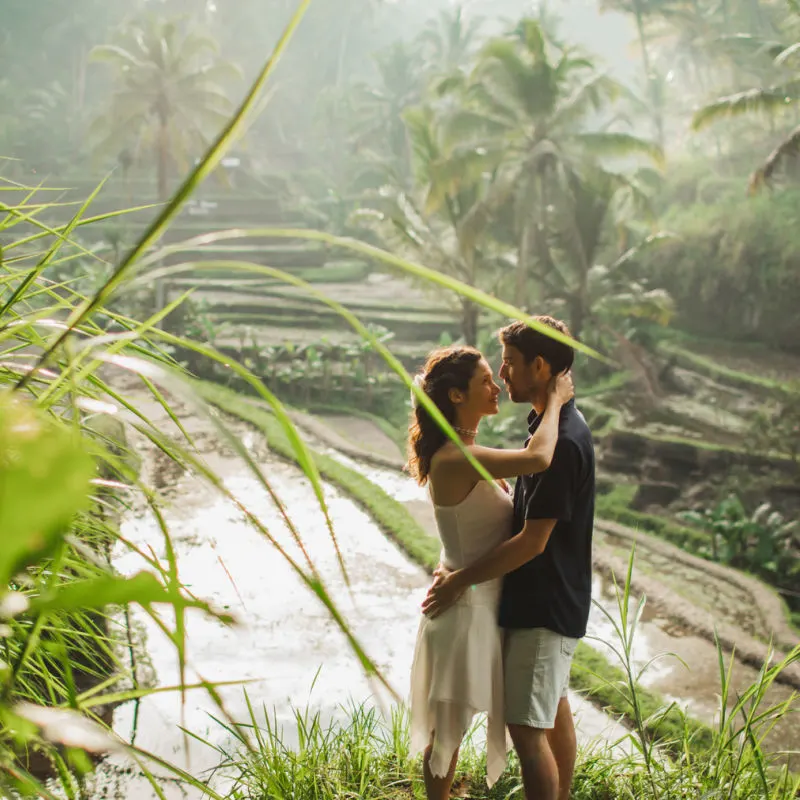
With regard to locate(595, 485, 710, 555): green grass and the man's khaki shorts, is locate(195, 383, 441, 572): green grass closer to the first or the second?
locate(595, 485, 710, 555): green grass

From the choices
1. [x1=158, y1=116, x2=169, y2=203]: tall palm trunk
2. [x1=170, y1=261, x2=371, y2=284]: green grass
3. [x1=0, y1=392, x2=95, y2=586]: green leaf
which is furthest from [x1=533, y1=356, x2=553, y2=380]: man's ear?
[x1=170, y1=261, x2=371, y2=284]: green grass

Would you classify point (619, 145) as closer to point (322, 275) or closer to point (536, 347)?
point (322, 275)

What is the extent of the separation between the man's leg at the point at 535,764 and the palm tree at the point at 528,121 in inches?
336

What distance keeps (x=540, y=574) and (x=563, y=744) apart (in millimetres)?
351

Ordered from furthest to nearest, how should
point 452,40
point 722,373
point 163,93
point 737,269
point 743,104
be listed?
point 452,40 → point 163,93 → point 737,269 → point 722,373 → point 743,104

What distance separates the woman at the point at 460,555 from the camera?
130 cm

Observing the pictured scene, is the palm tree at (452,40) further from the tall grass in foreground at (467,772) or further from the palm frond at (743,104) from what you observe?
the tall grass in foreground at (467,772)

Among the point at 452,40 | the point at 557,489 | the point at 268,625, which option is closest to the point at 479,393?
the point at 557,489

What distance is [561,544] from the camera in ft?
4.38

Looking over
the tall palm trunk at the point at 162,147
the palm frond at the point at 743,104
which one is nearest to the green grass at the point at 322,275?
the tall palm trunk at the point at 162,147

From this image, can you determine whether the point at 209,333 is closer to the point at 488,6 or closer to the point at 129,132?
the point at 129,132

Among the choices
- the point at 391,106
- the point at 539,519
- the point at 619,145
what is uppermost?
the point at 391,106

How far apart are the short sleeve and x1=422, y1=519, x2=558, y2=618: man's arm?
0.05ft

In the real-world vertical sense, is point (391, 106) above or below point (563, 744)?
above
